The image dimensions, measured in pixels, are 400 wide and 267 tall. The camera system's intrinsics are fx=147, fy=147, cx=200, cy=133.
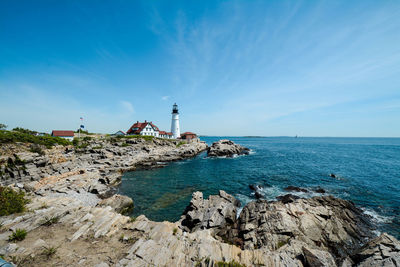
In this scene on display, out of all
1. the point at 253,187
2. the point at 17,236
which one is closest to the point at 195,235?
the point at 17,236

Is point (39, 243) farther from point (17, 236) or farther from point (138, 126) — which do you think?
point (138, 126)

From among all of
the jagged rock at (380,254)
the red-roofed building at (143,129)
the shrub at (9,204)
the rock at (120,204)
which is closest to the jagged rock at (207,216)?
the rock at (120,204)

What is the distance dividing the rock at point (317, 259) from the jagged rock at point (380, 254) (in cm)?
166

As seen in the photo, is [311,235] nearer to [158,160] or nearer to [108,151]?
[158,160]

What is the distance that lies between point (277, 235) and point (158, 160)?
3535cm

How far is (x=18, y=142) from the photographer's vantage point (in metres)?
29.3

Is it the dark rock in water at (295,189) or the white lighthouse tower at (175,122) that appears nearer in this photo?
the dark rock in water at (295,189)

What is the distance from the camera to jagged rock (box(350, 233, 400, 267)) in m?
7.51

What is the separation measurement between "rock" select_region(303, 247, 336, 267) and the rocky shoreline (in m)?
0.05

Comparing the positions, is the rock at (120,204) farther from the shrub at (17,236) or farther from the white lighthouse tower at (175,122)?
the white lighthouse tower at (175,122)

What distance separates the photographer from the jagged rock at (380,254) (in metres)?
7.51

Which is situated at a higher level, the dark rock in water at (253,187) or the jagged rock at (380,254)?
the jagged rock at (380,254)

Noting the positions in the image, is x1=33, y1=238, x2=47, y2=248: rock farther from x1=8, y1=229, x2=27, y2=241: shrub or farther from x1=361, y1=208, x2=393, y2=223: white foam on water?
x1=361, y1=208, x2=393, y2=223: white foam on water

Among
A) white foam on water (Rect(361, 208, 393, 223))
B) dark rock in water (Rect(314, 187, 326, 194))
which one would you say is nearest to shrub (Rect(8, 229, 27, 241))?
white foam on water (Rect(361, 208, 393, 223))
